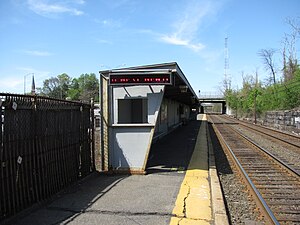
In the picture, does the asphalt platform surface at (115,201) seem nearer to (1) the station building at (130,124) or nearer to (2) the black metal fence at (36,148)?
(2) the black metal fence at (36,148)

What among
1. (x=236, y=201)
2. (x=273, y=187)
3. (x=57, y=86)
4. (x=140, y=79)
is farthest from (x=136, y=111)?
(x=57, y=86)

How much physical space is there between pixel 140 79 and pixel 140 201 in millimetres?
3596

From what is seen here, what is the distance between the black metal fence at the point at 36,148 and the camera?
5059 millimetres

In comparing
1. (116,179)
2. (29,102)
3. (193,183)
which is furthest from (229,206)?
(29,102)

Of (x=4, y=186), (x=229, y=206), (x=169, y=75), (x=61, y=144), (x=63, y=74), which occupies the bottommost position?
(x=229, y=206)

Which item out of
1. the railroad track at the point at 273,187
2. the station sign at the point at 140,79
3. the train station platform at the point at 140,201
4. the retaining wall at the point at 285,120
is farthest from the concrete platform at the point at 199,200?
the retaining wall at the point at 285,120

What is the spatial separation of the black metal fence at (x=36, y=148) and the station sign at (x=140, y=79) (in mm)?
1235

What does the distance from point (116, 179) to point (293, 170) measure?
5.42 m

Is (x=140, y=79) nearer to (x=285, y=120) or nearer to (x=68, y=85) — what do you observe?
(x=285, y=120)

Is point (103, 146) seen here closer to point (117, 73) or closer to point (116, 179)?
point (116, 179)

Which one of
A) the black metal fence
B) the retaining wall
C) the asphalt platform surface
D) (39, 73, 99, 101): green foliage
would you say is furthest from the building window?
(39, 73, 99, 101): green foliage

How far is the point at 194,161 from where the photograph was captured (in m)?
11.3

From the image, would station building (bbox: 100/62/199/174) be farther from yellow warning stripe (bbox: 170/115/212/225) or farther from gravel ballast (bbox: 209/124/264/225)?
gravel ballast (bbox: 209/124/264/225)

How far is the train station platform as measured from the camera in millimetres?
5211
